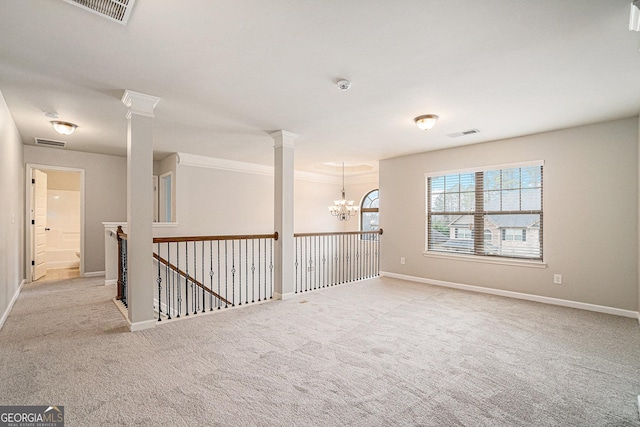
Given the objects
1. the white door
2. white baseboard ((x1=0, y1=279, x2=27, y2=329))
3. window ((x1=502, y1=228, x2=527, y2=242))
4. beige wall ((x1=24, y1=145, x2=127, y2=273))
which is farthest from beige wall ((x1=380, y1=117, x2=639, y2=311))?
the white door

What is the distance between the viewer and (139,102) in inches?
124

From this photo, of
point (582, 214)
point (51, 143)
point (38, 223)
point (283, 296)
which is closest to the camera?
point (582, 214)

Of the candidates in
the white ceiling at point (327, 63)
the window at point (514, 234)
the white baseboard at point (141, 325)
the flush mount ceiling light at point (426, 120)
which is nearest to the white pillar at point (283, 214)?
the white ceiling at point (327, 63)

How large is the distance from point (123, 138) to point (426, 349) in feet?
17.4

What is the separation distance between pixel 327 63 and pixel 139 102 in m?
2.05

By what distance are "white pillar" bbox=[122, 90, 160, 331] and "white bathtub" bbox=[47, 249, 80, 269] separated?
632 centimetres

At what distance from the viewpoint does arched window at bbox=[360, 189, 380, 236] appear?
8.37 m

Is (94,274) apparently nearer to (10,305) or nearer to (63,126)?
(10,305)

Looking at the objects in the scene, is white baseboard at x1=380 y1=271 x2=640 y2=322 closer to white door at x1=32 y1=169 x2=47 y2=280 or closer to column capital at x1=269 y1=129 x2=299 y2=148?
column capital at x1=269 y1=129 x2=299 y2=148

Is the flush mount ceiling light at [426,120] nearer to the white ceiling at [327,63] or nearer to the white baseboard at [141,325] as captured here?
the white ceiling at [327,63]

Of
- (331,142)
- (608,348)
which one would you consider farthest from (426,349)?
(331,142)

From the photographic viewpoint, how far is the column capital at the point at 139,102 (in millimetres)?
3086

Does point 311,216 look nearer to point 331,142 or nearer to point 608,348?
point 331,142

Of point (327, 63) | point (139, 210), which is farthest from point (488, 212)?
point (139, 210)
